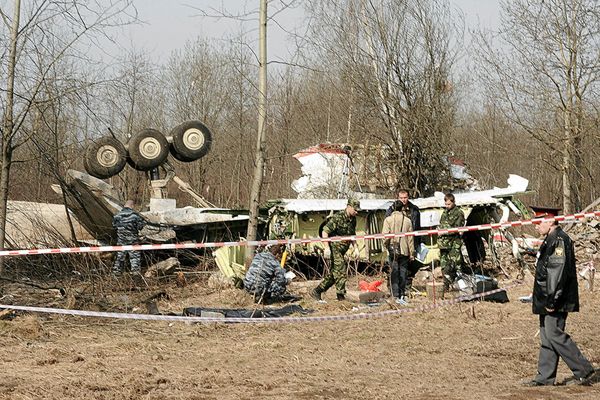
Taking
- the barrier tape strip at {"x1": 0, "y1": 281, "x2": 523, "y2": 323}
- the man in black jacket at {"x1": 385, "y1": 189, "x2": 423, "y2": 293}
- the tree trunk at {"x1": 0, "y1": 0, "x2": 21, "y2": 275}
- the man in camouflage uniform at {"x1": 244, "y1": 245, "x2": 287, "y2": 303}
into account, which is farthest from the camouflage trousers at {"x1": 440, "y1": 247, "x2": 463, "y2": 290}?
the tree trunk at {"x1": 0, "y1": 0, "x2": 21, "y2": 275}

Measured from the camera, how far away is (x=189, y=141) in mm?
16594

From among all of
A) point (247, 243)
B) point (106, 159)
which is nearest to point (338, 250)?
point (247, 243)

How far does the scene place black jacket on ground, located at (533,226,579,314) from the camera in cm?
695

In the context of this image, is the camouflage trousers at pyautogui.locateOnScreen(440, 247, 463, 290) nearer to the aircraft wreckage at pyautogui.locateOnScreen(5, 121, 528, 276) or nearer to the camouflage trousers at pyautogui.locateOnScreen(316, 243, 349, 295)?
the aircraft wreckage at pyautogui.locateOnScreen(5, 121, 528, 276)

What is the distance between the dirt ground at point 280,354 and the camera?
673 centimetres

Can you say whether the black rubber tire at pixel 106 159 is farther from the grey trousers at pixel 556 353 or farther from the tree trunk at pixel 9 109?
the grey trousers at pixel 556 353

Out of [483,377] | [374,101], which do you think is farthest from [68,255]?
[374,101]

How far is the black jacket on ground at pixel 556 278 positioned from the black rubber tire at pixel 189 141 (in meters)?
10.5

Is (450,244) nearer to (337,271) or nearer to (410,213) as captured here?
(410,213)

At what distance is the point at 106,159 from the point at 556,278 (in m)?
10.8

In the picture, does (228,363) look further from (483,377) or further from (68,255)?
(68,255)

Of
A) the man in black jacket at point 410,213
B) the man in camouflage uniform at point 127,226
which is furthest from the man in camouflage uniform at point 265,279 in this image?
the man in camouflage uniform at point 127,226

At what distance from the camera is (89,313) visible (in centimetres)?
942

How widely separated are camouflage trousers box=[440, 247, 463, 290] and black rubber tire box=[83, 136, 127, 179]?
661 centimetres
